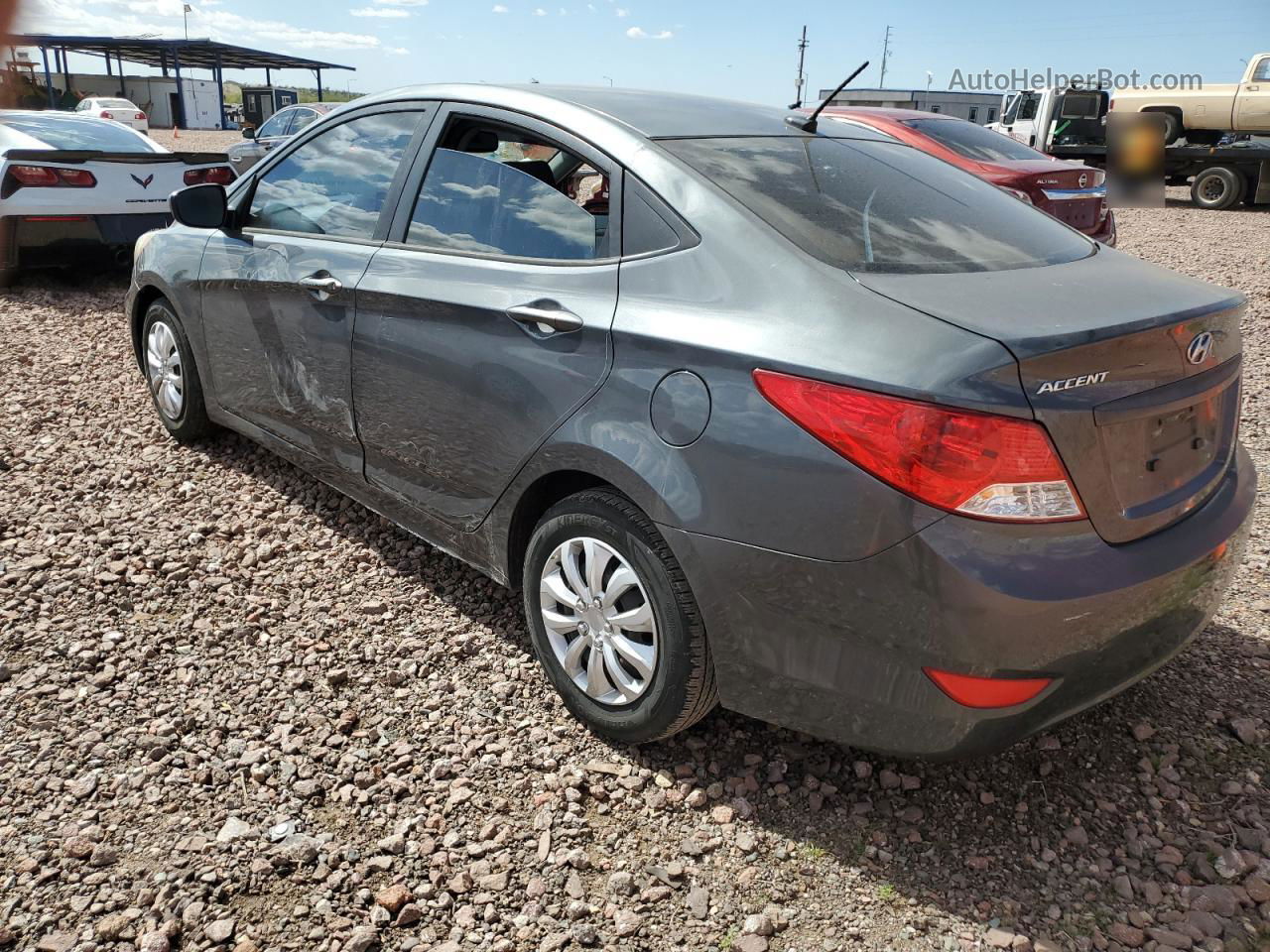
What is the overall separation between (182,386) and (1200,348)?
4.13 metres

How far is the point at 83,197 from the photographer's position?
7.61 metres

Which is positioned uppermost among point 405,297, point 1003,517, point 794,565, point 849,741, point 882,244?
point 882,244

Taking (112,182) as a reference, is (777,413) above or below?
below

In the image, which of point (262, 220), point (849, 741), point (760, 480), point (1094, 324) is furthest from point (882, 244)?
point (262, 220)

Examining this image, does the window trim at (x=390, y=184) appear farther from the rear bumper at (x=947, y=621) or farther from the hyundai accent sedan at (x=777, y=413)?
the rear bumper at (x=947, y=621)

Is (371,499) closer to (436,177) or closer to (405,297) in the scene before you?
(405,297)

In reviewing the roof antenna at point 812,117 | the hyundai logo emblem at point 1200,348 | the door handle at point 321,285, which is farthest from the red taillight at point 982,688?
the door handle at point 321,285

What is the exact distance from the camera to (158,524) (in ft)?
13.4

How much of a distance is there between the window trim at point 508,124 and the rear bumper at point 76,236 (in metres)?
5.40

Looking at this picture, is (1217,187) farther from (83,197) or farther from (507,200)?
(507,200)

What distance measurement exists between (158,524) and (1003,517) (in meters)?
3.41

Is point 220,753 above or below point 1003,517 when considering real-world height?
below

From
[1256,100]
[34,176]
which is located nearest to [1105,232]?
[34,176]

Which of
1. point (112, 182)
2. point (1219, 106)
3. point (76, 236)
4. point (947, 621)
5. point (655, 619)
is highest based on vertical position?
point (1219, 106)
